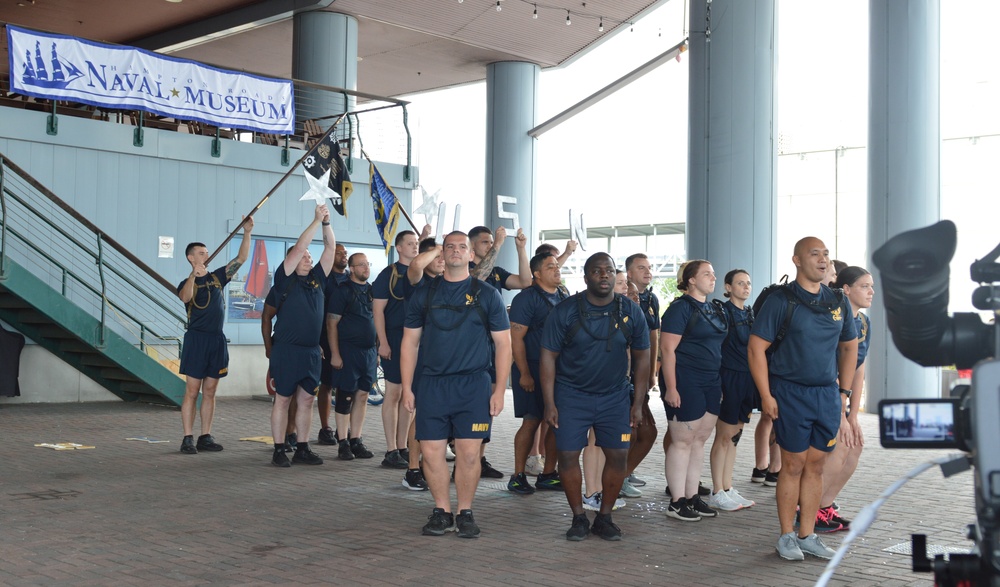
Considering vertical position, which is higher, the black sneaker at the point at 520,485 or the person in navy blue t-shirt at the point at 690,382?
the person in navy blue t-shirt at the point at 690,382

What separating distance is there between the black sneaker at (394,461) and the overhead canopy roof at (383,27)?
482 inches

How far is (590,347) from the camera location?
6359 mm

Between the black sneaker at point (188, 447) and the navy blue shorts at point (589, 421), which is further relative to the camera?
the black sneaker at point (188, 447)

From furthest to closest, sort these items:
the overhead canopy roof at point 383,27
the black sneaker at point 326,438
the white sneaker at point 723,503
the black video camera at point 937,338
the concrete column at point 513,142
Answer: the concrete column at point 513,142 < the overhead canopy roof at point 383,27 < the black sneaker at point 326,438 < the white sneaker at point 723,503 < the black video camera at point 937,338

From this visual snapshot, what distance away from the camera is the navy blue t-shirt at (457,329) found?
20.7ft

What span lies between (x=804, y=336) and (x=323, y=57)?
1528 cm

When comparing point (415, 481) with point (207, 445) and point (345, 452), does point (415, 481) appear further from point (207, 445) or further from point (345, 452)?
point (207, 445)

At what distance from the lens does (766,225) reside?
14.0 metres

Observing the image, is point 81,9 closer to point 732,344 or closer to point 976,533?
point 732,344

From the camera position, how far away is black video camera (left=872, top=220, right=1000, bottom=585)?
2.24 metres

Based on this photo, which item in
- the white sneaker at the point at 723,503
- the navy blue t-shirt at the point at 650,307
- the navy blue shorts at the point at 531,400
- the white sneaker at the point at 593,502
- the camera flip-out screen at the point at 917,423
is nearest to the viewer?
the camera flip-out screen at the point at 917,423

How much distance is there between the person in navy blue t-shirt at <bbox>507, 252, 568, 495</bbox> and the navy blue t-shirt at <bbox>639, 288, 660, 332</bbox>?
2.56 ft

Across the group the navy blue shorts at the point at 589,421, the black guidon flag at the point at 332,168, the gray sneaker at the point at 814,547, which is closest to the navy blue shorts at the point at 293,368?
the black guidon flag at the point at 332,168

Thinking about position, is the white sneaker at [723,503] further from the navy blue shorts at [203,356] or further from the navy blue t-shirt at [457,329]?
the navy blue shorts at [203,356]
